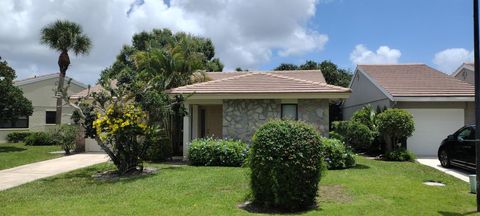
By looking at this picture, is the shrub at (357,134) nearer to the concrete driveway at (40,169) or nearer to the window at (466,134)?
the window at (466,134)

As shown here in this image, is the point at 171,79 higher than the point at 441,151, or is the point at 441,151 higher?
the point at 171,79

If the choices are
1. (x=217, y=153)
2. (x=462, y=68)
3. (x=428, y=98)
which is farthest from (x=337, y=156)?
(x=462, y=68)

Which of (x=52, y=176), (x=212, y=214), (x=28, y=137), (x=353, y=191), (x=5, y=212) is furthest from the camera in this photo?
(x=28, y=137)

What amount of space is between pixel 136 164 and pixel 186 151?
3.84 m

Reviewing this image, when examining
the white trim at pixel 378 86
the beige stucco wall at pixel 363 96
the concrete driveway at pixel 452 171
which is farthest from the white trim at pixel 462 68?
the concrete driveway at pixel 452 171

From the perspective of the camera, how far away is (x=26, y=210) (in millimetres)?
7812

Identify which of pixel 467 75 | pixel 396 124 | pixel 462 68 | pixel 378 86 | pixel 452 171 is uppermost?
pixel 462 68

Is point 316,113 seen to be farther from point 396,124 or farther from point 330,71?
point 330,71

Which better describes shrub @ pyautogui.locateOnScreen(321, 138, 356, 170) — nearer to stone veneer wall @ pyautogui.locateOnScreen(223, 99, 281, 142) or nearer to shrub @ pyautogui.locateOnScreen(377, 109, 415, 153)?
stone veneer wall @ pyautogui.locateOnScreen(223, 99, 281, 142)

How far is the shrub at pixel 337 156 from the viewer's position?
13758mm

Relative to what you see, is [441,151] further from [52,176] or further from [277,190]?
[52,176]

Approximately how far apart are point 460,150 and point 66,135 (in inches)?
657

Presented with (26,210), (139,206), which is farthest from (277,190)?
(26,210)

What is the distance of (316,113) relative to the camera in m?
15.9
